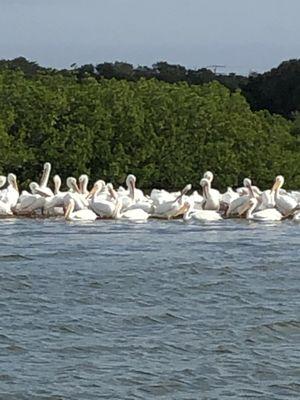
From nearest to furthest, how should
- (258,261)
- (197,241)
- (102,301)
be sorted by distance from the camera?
(102,301), (258,261), (197,241)

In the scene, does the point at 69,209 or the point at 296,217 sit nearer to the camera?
the point at 69,209

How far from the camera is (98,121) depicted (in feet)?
101

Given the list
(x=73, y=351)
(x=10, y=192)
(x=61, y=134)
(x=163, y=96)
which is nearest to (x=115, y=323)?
(x=73, y=351)

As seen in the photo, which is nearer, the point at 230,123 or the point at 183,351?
the point at 183,351

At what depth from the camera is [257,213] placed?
23.1 meters

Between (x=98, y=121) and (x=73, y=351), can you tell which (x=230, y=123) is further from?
(x=73, y=351)

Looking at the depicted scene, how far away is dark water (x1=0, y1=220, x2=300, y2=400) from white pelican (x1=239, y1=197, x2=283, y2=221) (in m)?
2.76

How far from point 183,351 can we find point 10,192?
12.8 metres

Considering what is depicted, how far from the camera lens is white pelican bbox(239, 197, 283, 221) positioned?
2281 centimetres

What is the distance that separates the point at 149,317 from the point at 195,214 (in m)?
10.3

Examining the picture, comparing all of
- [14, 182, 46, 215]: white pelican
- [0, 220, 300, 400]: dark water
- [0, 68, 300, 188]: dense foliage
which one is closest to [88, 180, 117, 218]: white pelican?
[14, 182, 46, 215]: white pelican

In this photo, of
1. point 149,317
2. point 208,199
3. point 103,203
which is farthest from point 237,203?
point 149,317

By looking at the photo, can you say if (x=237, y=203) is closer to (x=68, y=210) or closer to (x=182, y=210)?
(x=182, y=210)

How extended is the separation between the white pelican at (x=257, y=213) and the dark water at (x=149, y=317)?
2.76m
